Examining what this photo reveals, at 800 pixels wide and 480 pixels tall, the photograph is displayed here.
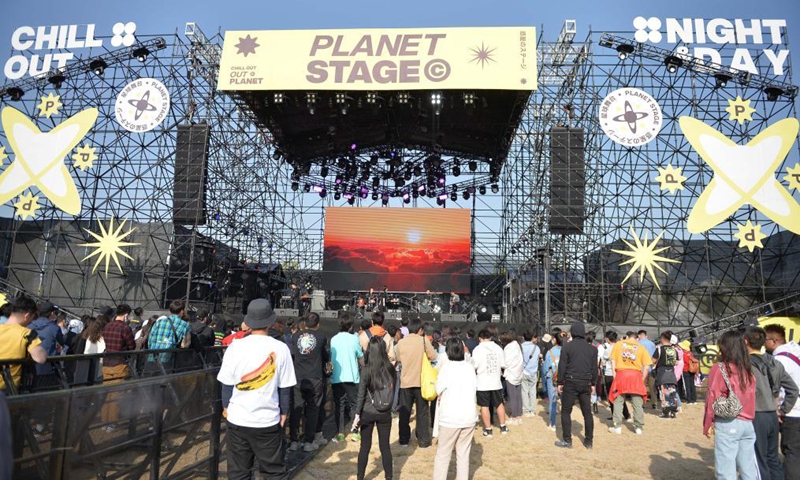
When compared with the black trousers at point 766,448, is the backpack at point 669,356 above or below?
above

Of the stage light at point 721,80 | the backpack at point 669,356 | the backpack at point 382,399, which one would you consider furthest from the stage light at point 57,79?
the stage light at point 721,80

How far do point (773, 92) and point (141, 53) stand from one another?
24.7 metres

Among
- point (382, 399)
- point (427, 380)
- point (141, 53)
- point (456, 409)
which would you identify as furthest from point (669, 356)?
point (141, 53)

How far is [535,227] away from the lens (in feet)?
65.3

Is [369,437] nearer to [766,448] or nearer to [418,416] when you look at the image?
[418,416]

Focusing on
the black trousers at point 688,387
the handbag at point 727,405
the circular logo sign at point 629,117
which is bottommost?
the black trousers at point 688,387

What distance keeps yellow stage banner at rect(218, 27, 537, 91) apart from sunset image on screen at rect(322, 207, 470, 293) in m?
8.26

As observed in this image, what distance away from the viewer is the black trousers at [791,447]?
14.4 ft

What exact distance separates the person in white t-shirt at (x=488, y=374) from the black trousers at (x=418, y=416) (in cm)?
80

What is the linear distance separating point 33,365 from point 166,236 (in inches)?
684

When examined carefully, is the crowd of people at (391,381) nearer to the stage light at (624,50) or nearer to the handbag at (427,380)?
the handbag at (427,380)

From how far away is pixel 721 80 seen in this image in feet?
64.8

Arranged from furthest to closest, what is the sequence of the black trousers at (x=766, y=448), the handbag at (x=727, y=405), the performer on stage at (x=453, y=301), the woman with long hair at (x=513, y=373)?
the performer on stage at (x=453, y=301), the woman with long hair at (x=513, y=373), the black trousers at (x=766, y=448), the handbag at (x=727, y=405)

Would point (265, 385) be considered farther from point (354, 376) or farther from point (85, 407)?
point (354, 376)
